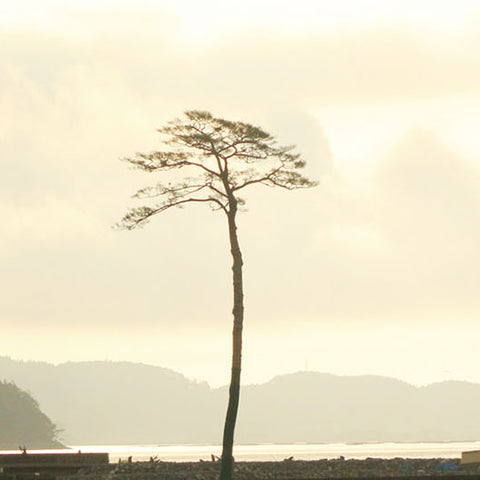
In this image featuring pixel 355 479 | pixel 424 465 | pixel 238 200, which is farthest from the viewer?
pixel 424 465

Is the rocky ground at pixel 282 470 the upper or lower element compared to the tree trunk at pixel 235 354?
lower

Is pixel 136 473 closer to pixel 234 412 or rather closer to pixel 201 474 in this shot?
pixel 201 474

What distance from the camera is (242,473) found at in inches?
2650

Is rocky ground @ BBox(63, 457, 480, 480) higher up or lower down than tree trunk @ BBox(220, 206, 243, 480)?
lower down

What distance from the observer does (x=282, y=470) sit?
69.8 m

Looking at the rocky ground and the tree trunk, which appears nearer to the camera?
Result: the tree trunk

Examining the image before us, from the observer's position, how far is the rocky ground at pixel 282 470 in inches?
2584

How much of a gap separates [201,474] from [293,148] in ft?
47.7

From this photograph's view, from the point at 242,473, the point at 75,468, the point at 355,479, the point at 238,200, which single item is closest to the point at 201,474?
the point at 242,473

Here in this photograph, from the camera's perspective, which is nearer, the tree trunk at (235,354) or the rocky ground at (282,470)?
the tree trunk at (235,354)

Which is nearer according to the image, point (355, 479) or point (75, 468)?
point (355, 479)

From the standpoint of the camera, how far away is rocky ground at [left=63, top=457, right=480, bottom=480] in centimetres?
6562

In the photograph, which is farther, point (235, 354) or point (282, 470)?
point (282, 470)

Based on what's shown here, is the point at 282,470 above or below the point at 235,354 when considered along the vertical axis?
below
